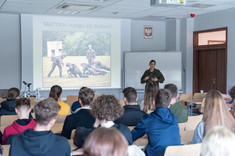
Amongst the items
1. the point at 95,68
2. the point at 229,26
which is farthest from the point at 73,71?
the point at 229,26

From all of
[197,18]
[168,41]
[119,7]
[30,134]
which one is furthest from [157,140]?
[168,41]

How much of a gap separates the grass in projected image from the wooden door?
317cm

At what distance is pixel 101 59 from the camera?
1046cm

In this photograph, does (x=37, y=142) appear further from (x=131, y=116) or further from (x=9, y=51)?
(x=9, y=51)

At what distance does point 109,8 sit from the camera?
8.70m

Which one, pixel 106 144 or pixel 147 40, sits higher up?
pixel 147 40

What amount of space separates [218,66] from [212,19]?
1504 mm

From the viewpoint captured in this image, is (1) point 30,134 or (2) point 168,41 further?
(2) point 168,41

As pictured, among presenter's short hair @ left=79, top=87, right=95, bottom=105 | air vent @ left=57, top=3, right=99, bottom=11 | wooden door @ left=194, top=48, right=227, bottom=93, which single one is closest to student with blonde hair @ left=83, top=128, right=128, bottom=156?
presenter's short hair @ left=79, top=87, right=95, bottom=105

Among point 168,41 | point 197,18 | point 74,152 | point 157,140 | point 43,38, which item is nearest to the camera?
point 74,152

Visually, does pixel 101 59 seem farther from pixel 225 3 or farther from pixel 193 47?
pixel 225 3

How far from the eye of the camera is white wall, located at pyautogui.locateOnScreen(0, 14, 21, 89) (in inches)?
379

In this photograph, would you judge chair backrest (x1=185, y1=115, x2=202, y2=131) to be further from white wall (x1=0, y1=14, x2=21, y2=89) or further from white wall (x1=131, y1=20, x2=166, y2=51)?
white wall (x1=131, y1=20, x2=166, y2=51)

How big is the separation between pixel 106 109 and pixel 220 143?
4.15ft
